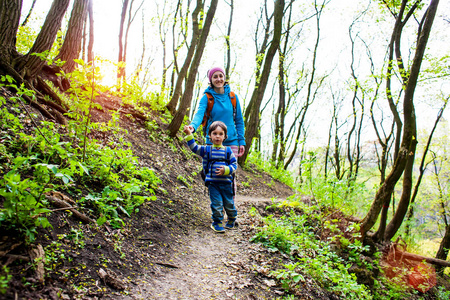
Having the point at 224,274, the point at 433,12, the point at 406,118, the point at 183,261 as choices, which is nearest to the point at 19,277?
the point at 183,261

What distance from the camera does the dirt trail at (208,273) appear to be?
2.36 meters

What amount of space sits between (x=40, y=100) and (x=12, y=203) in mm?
3655

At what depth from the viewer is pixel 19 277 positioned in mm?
1556

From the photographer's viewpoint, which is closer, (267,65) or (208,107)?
(208,107)

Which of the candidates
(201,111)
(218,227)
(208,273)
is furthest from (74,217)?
(201,111)

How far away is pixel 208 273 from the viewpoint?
114 inches

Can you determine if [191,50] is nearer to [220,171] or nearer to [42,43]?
[42,43]

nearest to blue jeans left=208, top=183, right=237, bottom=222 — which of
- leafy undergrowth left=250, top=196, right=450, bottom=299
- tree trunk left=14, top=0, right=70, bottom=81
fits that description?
leafy undergrowth left=250, top=196, right=450, bottom=299

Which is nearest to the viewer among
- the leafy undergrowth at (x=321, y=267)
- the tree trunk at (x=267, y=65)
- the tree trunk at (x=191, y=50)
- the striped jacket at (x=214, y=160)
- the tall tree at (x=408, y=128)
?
the leafy undergrowth at (x=321, y=267)

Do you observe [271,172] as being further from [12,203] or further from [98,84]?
[12,203]

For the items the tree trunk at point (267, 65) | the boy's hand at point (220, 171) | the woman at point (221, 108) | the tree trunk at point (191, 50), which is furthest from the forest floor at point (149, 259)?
the tree trunk at point (267, 65)

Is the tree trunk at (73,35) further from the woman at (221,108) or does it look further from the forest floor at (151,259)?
the woman at (221,108)

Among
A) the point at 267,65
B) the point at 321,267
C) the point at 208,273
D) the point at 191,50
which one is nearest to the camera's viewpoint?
the point at 208,273

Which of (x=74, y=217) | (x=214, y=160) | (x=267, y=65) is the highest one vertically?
(x=267, y=65)
